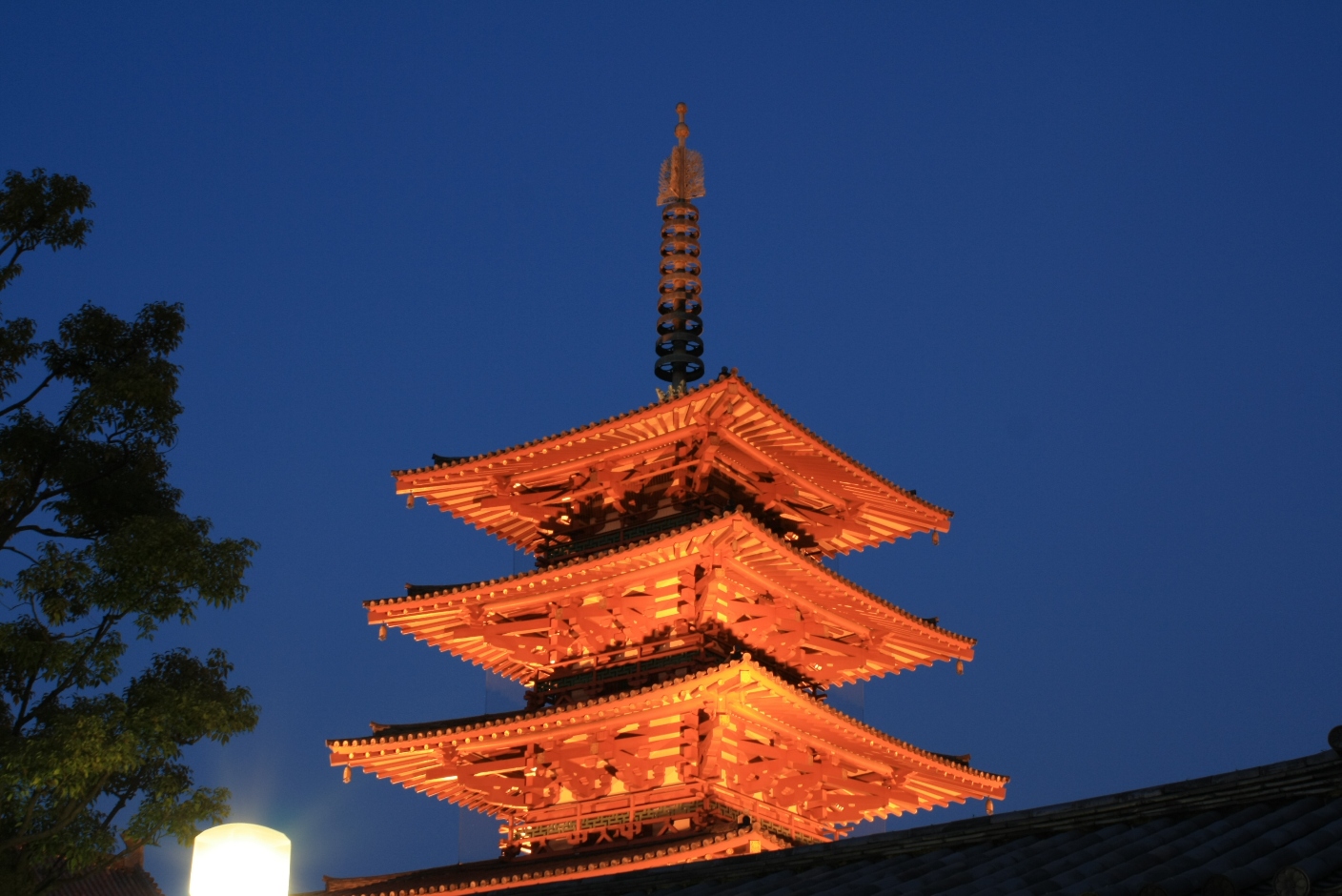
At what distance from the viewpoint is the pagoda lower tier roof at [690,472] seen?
82.4ft

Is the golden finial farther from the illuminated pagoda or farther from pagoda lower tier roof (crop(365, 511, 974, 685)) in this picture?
pagoda lower tier roof (crop(365, 511, 974, 685))

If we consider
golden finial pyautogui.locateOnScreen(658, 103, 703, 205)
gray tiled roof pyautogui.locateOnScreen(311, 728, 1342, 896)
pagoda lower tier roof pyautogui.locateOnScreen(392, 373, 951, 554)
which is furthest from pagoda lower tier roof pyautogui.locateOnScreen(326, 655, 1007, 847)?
golden finial pyautogui.locateOnScreen(658, 103, 703, 205)

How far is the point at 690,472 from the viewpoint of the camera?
2580 centimetres

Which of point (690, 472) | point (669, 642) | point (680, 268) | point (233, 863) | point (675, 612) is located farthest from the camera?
point (680, 268)

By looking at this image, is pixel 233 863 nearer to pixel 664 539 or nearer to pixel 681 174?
pixel 664 539

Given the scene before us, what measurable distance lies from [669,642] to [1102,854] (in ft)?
46.4

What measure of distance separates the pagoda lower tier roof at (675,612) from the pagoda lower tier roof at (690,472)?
184cm

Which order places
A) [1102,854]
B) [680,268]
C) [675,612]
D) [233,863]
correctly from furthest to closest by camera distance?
[680,268], [675,612], [1102,854], [233,863]

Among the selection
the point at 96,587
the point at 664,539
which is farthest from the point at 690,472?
the point at 96,587

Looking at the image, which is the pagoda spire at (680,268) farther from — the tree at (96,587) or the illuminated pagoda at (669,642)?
the tree at (96,587)

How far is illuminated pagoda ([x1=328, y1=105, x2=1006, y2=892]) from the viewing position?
23.0 metres

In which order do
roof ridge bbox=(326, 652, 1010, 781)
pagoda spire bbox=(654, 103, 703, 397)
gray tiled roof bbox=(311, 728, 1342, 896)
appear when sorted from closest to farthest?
gray tiled roof bbox=(311, 728, 1342, 896)
roof ridge bbox=(326, 652, 1010, 781)
pagoda spire bbox=(654, 103, 703, 397)

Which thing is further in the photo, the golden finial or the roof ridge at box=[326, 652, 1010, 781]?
the golden finial

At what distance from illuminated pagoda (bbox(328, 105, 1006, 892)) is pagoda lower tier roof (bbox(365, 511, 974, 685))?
0.04 meters
